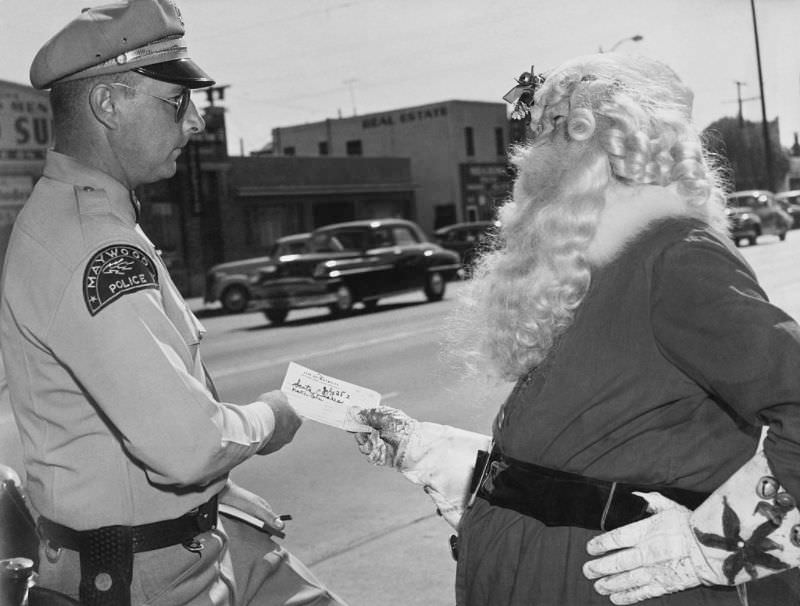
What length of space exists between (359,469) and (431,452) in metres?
4.29

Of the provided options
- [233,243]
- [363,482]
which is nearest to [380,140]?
[233,243]

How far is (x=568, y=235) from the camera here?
6.06 ft

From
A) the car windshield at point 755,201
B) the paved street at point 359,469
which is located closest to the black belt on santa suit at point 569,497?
the paved street at point 359,469

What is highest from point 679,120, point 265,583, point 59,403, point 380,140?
point 380,140

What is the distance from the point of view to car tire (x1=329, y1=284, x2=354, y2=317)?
60.0 ft

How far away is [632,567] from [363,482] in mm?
4599

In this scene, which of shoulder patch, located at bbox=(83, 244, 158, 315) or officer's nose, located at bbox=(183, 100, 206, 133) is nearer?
shoulder patch, located at bbox=(83, 244, 158, 315)

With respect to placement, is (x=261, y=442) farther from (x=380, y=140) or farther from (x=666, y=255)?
(x=380, y=140)

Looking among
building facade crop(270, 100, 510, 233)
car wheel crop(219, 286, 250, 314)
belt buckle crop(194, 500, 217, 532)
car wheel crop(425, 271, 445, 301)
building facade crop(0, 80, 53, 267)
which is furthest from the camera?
building facade crop(270, 100, 510, 233)

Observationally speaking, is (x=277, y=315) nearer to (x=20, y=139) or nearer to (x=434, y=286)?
(x=434, y=286)

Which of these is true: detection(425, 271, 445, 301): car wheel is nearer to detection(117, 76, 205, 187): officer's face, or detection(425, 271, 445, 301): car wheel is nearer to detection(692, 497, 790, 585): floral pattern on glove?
detection(117, 76, 205, 187): officer's face

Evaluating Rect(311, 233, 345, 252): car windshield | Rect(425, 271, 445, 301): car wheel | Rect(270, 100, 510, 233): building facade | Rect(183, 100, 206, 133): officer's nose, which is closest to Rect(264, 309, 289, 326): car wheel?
Rect(311, 233, 345, 252): car windshield

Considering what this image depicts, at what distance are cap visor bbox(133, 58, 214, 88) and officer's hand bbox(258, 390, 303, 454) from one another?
2.19 feet

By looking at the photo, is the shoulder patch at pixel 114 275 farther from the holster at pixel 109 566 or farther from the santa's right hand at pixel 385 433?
the santa's right hand at pixel 385 433
